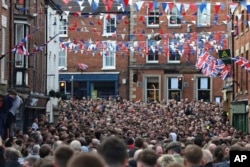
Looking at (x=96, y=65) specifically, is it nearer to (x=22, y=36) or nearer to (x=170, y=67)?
(x=170, y=67)

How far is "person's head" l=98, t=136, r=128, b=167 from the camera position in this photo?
7559 millimetres

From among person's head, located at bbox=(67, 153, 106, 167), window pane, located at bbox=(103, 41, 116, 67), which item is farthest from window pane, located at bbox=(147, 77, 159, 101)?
person's head, located at bbox=(67, 153, 106, 167)

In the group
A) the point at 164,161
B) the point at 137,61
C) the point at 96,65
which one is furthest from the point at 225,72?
the point at 164,161

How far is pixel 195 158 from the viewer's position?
988 centimetres

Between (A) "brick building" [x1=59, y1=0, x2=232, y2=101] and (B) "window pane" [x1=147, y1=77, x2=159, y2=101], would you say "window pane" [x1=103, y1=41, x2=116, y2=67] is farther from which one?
(B) "window pane" [x1=147, y1=77, x2=159, y2=101]

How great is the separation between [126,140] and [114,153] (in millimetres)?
12160

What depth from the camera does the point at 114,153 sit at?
775cm

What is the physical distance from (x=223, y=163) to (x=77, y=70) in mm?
53732

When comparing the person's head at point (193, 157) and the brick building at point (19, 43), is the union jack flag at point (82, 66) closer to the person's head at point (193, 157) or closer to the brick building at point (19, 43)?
the brick building at point (19, 43)

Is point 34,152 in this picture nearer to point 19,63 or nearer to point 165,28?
point 19,63

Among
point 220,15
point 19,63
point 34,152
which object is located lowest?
point 34,152

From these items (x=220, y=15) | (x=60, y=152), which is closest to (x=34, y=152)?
(x=60, y=152)

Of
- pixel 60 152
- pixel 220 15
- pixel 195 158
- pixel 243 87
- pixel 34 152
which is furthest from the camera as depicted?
pixel 220 15

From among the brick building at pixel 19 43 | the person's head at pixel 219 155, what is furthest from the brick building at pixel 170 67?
the person's head at pixel 219 155
